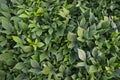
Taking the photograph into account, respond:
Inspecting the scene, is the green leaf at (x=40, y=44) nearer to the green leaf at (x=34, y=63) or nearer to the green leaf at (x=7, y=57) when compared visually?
the green leaf at (x=34, y=63)

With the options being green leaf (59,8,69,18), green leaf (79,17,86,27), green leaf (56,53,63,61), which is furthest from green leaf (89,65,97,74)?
green leaf (59,8,69,18)

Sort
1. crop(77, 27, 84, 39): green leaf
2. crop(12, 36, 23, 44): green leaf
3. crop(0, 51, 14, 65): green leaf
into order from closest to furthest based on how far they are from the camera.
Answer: crop(77, 27, 84, 39): green leaf < crop(12, 36, 23, 44): green leaf < crop(0, 51, 14, 65): green leaf

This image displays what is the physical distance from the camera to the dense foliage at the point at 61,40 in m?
2.64

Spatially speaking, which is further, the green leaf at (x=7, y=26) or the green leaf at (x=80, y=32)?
the green leaf at (x=7, y=26)

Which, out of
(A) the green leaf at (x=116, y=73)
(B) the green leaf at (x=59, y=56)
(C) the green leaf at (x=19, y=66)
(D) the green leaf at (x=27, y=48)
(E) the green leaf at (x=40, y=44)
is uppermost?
(E) the green leaf at (x=40, y=44)

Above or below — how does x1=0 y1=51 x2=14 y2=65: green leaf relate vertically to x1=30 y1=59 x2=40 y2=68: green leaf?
above

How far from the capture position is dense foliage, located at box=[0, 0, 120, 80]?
2639 mm

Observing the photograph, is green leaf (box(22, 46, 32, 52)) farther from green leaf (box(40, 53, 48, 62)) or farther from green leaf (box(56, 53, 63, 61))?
green leaf (box(56, 53, 63, 61))

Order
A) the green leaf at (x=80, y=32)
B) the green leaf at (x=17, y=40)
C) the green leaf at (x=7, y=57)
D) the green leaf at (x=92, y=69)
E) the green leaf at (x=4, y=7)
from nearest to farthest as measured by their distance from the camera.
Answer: the green leaf at (x=92, y=69) < the green leaf at (x=80, y=32) < the green leaf at (x=17, y=40) < the green leaf at (x=7, y=57) < the green leaf at (x=4, y=7)

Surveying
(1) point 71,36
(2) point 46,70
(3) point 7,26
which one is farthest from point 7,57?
(1) point 71,36

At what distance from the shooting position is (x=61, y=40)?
278cm

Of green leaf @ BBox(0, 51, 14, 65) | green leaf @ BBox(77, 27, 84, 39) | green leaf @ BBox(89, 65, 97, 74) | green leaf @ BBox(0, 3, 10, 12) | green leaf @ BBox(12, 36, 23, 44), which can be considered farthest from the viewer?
green leaf @ BBox(0, 3, 10, 12)

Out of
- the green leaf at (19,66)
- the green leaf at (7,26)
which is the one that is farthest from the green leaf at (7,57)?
the green leaf at (7,26)

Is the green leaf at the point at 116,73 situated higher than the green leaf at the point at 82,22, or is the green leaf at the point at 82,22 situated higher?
the green leaf at the point at 82,22
